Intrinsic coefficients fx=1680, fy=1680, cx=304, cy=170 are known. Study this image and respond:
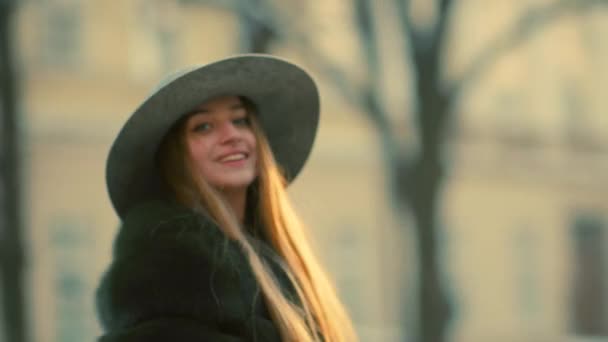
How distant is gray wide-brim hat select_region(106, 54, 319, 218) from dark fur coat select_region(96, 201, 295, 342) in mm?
213

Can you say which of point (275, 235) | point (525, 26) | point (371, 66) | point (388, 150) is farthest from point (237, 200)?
point (371, 66)

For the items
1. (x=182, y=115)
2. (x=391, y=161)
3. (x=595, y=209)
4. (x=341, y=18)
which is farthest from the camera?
(x=595, y=209)

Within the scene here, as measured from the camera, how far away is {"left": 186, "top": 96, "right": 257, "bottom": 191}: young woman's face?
4.18 m

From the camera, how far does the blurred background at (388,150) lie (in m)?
15.0

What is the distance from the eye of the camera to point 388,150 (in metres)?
15.8

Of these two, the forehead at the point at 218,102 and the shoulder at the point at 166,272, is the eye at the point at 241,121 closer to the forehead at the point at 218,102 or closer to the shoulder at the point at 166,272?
the forehead at the point at 218,102

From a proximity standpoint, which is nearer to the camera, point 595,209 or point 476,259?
point 476,259

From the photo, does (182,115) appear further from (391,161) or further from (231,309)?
(391,161)

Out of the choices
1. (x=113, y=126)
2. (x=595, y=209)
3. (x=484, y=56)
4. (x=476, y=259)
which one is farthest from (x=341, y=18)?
(x=484, y=56)

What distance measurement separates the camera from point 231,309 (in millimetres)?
3861

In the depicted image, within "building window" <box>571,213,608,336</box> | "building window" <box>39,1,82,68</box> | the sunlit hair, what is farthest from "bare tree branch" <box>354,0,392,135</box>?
"building window" <box>571,213,608,336</box>

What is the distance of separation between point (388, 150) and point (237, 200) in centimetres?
1150

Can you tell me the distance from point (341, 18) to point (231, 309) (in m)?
25.5

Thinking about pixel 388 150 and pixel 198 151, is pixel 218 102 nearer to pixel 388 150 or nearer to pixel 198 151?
pixel 198 151
